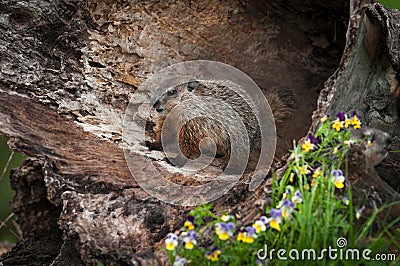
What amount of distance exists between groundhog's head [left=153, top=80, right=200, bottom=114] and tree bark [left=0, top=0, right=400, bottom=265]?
14 cm

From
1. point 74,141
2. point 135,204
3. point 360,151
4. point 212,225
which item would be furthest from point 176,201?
point 360,151

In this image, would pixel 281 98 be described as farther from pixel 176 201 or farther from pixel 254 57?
pixel 176 201

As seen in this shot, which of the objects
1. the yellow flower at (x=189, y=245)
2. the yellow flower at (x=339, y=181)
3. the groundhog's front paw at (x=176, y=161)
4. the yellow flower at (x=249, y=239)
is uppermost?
the groundhog's front paw at (x=176, y=161)

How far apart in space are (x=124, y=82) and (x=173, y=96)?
28 cm

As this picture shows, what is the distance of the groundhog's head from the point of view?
2951 mm

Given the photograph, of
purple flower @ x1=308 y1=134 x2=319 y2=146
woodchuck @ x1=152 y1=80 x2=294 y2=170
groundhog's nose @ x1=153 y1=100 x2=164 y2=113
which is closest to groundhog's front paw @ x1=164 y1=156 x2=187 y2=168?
woodchuck @ x1=152 y1=80 x2=294 y2=170

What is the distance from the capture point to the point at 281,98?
291cm

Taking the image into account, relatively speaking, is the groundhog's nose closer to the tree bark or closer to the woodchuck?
the woodchuck

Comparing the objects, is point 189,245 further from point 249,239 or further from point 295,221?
point 295,221

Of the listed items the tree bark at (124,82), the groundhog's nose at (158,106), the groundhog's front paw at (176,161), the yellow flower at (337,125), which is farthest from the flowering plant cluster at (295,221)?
the groundhog's nose at (158,106)

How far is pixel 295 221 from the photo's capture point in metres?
1.71

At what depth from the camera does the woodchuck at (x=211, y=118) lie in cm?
282

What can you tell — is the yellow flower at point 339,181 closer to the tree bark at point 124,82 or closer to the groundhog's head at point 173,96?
the tree bark at point 124,82

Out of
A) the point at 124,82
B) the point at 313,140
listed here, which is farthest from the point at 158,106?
the point at 313,140
